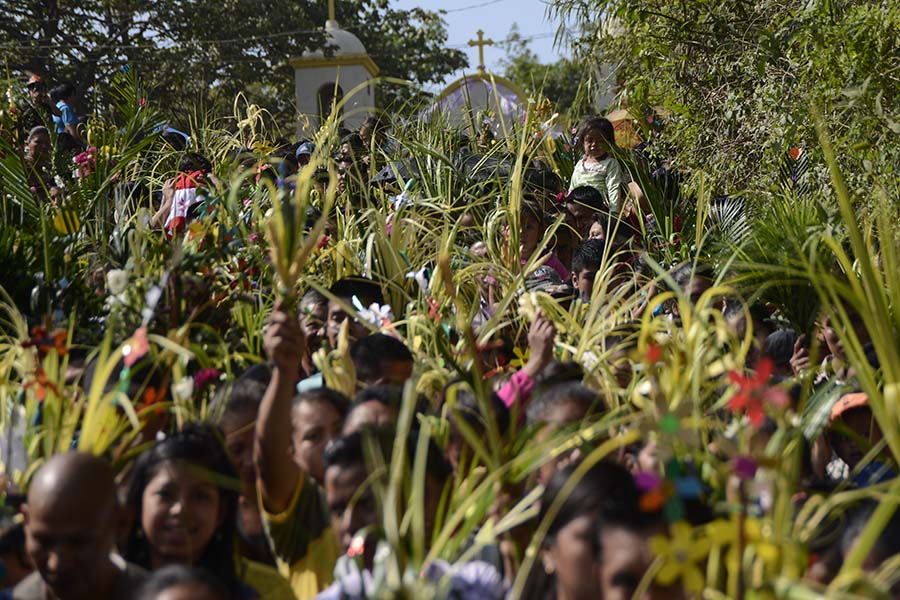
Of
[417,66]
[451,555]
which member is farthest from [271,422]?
[417,66]

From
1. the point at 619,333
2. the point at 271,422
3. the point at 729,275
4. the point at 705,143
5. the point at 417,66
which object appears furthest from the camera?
the point at 417,66

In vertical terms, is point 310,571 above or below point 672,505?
below

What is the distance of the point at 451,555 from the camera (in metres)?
2.61

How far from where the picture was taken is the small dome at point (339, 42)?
27391mm

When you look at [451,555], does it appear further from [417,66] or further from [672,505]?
[417,66]

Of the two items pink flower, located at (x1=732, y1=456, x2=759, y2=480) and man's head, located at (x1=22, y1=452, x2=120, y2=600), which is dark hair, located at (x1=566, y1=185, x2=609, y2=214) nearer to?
man's head, located at (x1=22, y1=452, x2=120, y2=600)

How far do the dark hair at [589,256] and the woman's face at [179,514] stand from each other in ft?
11.9

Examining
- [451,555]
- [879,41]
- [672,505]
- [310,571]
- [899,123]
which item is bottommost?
[310,571]

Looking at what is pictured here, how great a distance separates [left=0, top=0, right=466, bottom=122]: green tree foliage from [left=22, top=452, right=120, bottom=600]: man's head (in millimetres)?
19435

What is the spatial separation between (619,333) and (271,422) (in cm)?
149

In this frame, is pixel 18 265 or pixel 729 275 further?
pixel 729 275

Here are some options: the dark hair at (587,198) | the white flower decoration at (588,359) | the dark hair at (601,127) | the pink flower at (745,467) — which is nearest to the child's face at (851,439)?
the white flower decoration at (588,359)

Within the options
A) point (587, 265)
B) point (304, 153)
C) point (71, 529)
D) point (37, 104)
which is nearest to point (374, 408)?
point (71, 529)

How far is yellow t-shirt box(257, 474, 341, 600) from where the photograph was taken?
363 centimetres
